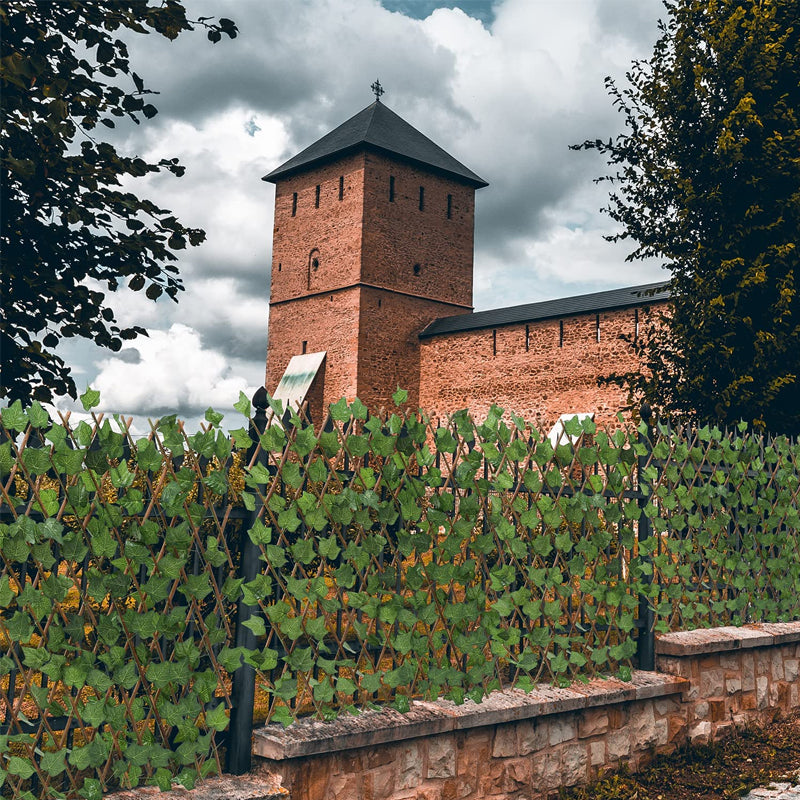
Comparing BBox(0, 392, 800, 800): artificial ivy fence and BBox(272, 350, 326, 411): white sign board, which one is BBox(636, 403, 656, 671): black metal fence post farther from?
BBox(272, 350, 326, 411): white sign board

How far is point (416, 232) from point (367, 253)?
276cm

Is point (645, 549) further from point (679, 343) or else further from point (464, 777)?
point (679, 343)

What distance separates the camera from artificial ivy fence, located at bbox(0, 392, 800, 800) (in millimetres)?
3041

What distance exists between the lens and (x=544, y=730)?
445 centimetres

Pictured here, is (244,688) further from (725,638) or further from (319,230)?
(319,230)

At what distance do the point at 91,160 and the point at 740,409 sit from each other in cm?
657

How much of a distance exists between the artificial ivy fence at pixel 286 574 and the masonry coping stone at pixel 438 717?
8 cm

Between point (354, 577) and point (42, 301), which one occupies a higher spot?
point (42, 301)

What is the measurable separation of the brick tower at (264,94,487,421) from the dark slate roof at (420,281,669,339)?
150 cm

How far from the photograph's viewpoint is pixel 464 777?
4074mm

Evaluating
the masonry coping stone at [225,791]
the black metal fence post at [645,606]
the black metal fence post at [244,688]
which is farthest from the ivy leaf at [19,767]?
the black metal fence post at [645,606]

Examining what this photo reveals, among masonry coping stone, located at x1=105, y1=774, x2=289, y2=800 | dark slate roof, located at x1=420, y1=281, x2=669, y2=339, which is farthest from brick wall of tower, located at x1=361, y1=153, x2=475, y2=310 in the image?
masonry coping stone, located at x1=105, y1=774, x2=289, y2=800

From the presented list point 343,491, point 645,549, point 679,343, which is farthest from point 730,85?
point 343,491

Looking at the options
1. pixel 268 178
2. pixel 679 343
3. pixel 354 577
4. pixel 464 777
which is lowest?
pixel 464 777
